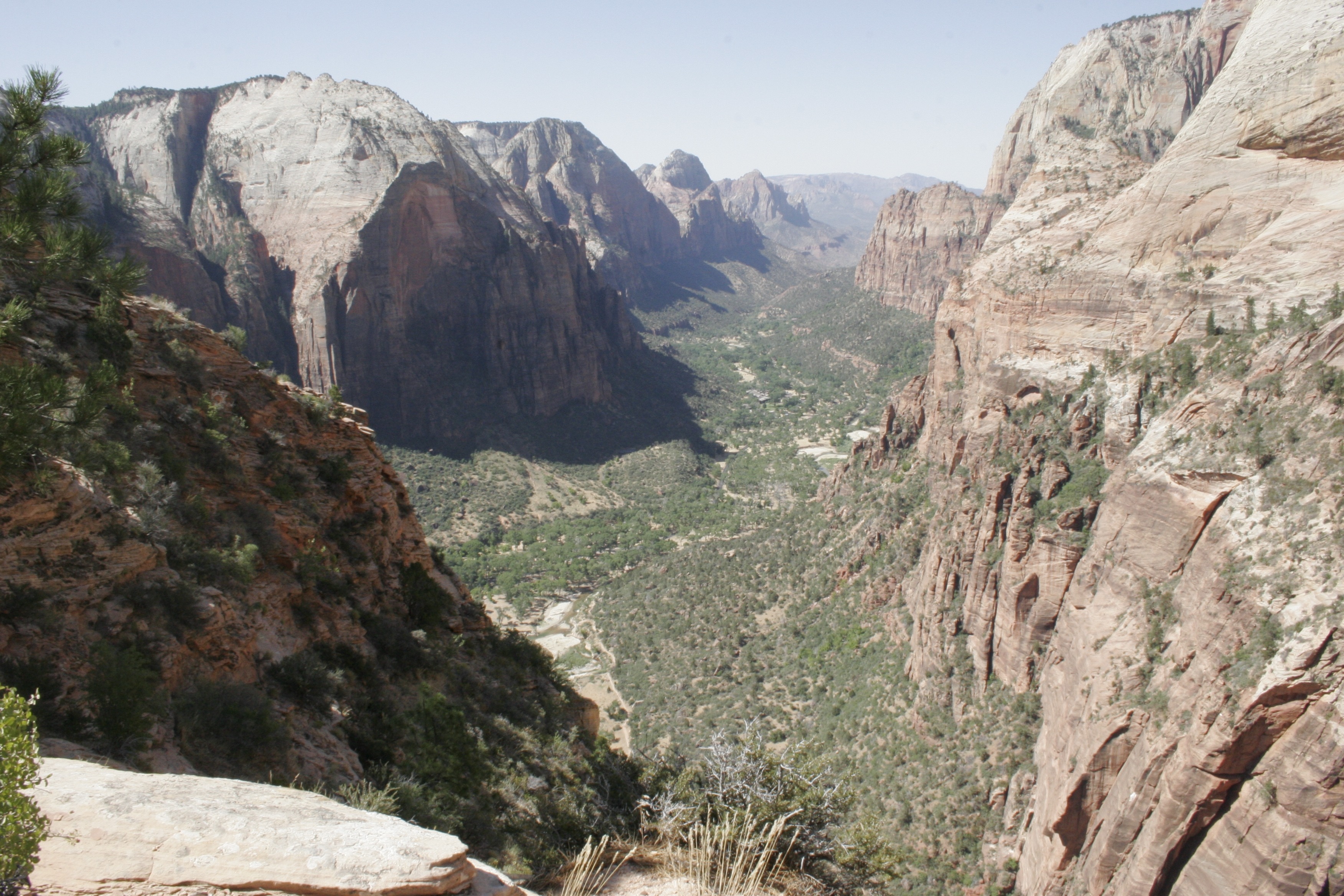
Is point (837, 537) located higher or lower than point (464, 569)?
higher

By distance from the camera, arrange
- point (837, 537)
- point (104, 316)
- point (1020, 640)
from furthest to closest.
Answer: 1. point (837, 537)
2. point (1020, 640)
3. point (104, 316)

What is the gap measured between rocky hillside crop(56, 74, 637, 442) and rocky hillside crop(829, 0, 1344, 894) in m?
59.3

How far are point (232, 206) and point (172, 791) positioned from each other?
3616 inches

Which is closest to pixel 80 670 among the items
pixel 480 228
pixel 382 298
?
pixel 382 298

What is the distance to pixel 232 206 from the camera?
80.9m

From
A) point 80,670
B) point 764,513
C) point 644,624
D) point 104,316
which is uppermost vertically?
point 104,316

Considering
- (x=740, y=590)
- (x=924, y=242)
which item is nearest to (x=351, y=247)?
(x=740, y=590)

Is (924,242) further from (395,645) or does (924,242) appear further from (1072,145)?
(395,645)

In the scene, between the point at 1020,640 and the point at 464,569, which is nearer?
the point at 1020,640

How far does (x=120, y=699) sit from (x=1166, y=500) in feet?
82.0

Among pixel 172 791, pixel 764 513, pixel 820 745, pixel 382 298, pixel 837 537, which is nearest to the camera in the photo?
pixel 172 791

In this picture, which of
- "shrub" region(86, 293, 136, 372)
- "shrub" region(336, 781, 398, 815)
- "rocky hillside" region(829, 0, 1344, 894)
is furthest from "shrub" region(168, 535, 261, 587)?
"rocky hillside" region(829, 0, 1344, 894)

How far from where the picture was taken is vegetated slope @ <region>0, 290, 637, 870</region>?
10664mm

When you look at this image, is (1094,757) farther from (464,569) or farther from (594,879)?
(464,569)
